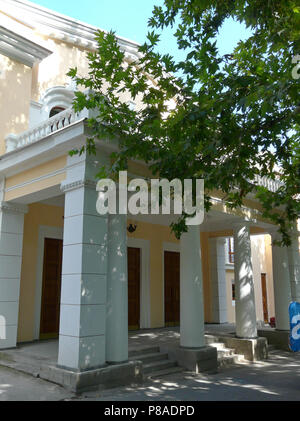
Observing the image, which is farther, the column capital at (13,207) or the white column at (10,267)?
the column capital at (13,207)

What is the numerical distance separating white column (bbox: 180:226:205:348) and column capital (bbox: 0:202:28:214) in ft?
12.7

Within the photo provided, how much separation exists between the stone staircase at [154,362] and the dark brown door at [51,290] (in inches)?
111

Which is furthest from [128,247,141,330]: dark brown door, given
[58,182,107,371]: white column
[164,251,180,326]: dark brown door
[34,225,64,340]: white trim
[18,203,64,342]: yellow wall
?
[58,182,107,371]: white column

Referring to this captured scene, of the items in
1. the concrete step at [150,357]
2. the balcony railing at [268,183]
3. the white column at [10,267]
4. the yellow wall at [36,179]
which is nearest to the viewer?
the yellow wall at [36,179]

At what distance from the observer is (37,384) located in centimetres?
626

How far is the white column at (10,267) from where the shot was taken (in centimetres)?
834

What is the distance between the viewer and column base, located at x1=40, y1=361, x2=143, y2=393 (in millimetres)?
5887

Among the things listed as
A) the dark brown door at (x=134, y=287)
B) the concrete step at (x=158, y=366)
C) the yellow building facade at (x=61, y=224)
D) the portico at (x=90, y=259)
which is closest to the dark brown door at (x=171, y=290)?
the yellow building facade at (x=61, y=224)

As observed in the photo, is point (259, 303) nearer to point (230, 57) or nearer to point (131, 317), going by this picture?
point (131, 317)

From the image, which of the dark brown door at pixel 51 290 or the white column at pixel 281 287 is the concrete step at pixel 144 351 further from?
the white column at pixel 281 287

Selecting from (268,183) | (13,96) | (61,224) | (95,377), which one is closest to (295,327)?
(95,377)

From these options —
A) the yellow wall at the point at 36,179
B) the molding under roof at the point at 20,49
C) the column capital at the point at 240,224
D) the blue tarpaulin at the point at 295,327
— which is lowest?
the blue tarpaulin at the point at 295,327

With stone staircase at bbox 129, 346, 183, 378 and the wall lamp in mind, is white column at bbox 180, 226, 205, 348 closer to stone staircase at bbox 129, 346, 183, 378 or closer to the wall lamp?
stone staircase at bbox 129, 346, 183, 378

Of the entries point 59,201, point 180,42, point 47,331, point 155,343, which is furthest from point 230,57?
point 47,331
